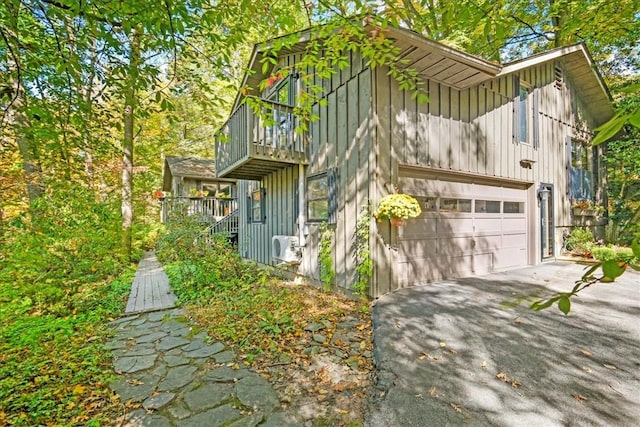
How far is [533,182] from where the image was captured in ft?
24.9

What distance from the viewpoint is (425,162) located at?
554cm

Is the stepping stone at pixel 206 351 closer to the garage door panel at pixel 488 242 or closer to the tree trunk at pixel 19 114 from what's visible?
the tree trunk at pixel 19 114

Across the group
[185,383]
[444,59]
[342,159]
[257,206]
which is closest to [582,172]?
[444,59]

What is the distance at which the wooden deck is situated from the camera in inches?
206

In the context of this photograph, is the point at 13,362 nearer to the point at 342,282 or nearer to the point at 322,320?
the point at 322,320

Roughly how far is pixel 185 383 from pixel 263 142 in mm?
4435

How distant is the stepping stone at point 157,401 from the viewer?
8.59 ft

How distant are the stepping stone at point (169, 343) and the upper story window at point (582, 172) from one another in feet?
34.0

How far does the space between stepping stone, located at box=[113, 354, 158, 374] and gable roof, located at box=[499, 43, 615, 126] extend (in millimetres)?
8216

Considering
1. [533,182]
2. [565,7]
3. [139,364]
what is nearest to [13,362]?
[139,364]

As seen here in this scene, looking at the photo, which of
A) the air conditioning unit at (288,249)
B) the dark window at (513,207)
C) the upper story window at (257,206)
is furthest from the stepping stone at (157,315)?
the dark window at (513,207)

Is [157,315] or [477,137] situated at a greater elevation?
[477,137]

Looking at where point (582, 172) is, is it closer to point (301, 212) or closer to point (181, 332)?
point (301, 212)

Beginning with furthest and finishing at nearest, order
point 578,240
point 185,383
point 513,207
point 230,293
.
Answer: point 578,240
point 513,207
point 230,293
point 185,383
